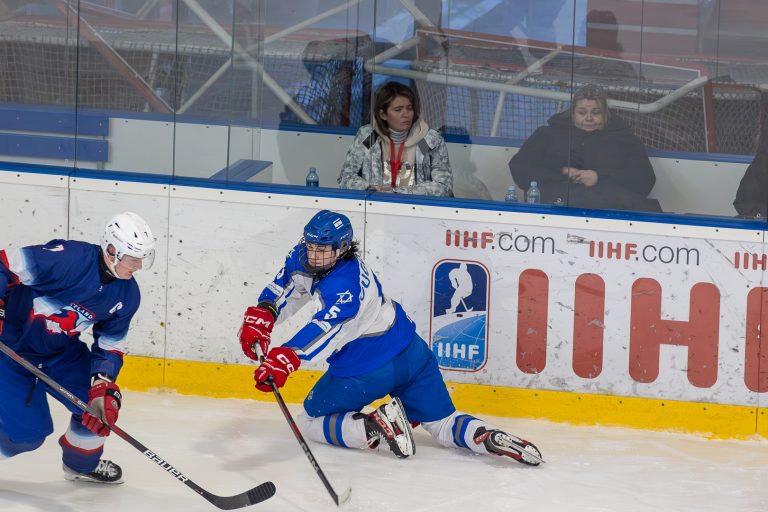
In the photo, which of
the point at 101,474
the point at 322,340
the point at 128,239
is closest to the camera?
the point at 128,239

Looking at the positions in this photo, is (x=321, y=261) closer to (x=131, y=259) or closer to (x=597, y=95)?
(x=131, y=259)

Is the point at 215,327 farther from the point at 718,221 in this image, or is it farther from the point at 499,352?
the point at 718,221

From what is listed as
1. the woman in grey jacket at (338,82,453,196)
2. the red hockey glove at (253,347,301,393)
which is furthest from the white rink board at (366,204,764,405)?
the red hockey glove at (253,347,301,393)

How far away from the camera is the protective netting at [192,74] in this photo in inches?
201

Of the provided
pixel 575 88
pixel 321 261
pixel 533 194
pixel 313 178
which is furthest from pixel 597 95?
pixel 321 261

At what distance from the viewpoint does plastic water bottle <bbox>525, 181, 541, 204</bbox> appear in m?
4.86

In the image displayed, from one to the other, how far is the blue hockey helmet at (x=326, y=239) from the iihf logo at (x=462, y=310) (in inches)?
27.5

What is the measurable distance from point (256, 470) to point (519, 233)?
1336 millimetres

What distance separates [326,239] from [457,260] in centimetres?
82

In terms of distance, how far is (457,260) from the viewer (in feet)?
15.7

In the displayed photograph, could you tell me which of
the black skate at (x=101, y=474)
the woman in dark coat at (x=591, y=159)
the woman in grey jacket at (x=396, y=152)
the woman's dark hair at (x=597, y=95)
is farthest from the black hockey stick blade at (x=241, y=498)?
the woman's dark hair at (x=597, y=95)

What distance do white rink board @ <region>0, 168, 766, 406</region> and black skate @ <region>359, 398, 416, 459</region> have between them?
0.57 metres

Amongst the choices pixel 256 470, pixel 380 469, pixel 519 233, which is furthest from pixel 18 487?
pixel 519 233

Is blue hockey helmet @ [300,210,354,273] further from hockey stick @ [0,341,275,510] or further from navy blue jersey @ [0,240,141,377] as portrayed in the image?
hockey stick @ [0,341,275,510]
